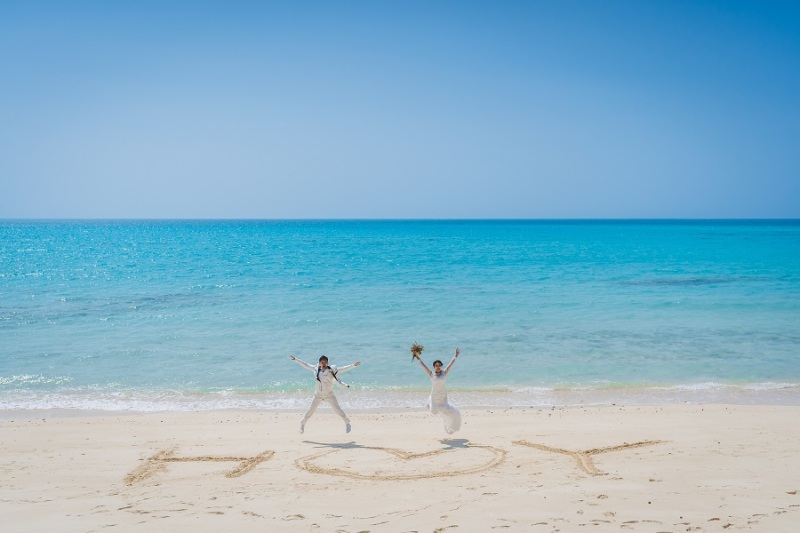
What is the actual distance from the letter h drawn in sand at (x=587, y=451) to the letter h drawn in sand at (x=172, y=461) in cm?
467

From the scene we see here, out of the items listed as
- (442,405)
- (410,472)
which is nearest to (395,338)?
(442,405)

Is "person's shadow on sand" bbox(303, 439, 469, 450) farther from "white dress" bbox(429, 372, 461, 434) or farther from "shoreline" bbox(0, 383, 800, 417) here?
"shoreline" bbox(0, 383, 800, 417)

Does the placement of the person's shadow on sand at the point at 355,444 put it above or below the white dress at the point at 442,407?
below

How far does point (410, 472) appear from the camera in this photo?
928 cm

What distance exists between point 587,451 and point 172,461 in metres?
7.14

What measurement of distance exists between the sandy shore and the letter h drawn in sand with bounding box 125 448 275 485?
0.13 feet

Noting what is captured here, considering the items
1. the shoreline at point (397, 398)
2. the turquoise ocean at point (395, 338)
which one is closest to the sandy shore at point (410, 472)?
the shoreline at point (397, 398)

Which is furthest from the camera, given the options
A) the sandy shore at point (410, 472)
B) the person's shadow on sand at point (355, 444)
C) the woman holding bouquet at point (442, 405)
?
the woman holding bouquet at point (442, 405)

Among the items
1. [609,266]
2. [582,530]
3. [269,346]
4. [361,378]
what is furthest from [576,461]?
[609,266]

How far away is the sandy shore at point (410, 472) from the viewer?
24.1 feet

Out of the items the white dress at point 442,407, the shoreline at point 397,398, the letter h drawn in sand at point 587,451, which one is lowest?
the shoreline at point 397,398

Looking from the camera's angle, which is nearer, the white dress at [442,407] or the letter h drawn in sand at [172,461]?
the letter h drawn in sand at [172,461]

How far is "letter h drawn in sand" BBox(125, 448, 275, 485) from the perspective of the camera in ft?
30.4

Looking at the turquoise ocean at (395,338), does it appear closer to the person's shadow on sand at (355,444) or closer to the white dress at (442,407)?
the white dress at (442,407)
